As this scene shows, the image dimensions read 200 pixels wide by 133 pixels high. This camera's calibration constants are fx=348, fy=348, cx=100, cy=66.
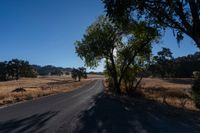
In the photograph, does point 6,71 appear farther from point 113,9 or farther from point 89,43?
point 113,9

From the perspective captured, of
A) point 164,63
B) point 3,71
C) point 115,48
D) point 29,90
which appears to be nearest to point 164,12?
point 115,48

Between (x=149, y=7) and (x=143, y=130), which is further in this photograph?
(x=149, y=7)

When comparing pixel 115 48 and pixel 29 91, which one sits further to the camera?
pixel 29 91

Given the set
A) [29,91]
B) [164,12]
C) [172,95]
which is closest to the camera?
[164,12]

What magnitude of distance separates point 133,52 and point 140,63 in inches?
91.3

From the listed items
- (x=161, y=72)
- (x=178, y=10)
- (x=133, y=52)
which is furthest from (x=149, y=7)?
(x=161, y=72)

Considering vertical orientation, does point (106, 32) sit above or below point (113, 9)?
above

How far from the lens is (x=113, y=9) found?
18.1 meters

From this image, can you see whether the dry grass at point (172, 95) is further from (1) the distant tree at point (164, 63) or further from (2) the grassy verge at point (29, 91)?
(1) the distant tree at point (164, 63)

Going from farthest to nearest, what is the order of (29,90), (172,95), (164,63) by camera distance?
(164,63) → (29,90) → (172,95)

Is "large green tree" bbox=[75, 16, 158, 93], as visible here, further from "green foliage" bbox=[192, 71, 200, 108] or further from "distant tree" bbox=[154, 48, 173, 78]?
"distant tree" bbox=[154, 48, 173, 78]

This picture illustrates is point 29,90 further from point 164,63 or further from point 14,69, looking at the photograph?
point 14,69

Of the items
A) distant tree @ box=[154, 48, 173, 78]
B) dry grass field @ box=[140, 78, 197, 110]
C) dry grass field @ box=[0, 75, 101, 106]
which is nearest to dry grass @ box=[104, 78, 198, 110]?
dry grass field @ box=[140, 78, 197, 110]

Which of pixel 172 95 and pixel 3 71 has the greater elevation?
pixel 3 71
